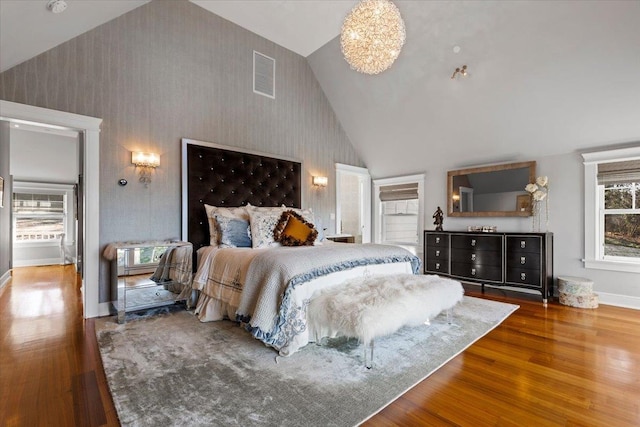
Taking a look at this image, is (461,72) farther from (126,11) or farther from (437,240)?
(126,11)

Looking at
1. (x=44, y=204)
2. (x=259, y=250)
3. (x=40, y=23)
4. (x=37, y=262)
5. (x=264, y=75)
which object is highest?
(x=264, y=75)

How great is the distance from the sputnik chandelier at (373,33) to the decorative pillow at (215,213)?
7.34 feet

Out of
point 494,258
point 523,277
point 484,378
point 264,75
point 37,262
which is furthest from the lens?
point 37,262

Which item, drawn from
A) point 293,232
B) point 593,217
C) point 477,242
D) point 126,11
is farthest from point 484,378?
point 126,11

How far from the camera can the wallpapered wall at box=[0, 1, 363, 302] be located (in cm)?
317

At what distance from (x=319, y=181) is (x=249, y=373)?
379 centimetres

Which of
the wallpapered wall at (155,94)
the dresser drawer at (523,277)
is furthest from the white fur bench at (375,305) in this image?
the wallpapered wall at (155,94)

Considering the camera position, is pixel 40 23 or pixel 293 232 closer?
pixel 40 23

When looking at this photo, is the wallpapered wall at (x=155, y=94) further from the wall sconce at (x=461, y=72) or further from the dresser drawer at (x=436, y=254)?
the dresser drawer at (x=436, y=254)

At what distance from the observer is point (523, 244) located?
409 centimetres

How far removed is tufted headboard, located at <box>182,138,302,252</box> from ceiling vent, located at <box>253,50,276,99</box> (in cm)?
105

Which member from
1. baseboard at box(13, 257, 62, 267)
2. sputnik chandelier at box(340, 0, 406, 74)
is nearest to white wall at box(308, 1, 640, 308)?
sputnik chandelier at box(340, 0, 406, 74)

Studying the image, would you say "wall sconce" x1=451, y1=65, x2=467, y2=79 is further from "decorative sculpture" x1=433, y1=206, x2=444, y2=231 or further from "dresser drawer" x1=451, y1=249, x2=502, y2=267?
"dresser drawer" x1=451, y1=249, x2=502, y2=267

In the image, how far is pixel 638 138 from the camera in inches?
141
